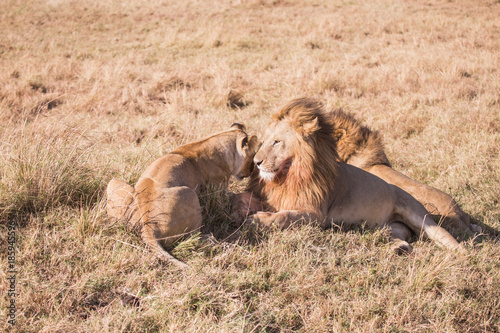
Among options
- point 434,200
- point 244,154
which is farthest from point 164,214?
point 434,200

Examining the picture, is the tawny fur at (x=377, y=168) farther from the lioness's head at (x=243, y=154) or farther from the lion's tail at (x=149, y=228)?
the lion's tail at (x=149, y=228)

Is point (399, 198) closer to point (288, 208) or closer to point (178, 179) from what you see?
point (288, 208)

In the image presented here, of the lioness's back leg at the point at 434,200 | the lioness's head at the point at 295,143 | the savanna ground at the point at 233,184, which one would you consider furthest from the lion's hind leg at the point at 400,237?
the lioness's head at the point at 295,143

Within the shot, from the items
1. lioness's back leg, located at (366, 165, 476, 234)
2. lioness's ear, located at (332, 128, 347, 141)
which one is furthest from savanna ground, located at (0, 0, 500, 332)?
lioness's ear, located at (332, 128, 347, 141)

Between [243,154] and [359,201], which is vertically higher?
[243,154]

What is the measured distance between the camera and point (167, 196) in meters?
3.25

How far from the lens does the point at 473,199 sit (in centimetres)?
503

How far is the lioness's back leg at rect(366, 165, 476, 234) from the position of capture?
14.5 feet

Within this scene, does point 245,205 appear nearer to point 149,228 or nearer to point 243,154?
point 243,154

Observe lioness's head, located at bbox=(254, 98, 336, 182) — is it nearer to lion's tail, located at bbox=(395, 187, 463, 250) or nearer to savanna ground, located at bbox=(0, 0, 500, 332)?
savanna ground, located at bbox=(0, 0, 500, 332)

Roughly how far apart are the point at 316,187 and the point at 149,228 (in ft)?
5.14

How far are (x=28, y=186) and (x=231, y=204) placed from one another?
173 cm

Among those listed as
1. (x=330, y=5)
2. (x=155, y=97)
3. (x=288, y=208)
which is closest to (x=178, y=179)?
(x=288, y=208)

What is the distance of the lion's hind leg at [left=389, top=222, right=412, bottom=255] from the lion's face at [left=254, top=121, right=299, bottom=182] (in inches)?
48.1
